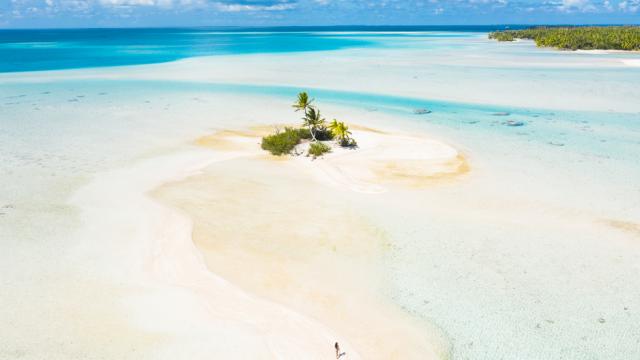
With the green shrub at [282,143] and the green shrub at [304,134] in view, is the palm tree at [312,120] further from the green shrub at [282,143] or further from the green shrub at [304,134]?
the green shrub at [282,143]

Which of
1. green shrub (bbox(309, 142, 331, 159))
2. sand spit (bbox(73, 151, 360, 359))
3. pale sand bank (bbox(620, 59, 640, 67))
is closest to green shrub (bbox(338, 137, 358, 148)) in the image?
green shrub (bbox(309, 142, 331, 159))

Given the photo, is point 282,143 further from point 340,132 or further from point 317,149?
point 340,132

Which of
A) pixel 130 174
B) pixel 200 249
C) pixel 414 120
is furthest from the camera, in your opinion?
pixel 414 120

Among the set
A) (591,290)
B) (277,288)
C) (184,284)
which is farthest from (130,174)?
(591,290)

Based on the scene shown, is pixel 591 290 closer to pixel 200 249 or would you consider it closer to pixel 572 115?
pixel 200 249

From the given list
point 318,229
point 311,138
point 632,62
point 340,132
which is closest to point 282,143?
point 311,138

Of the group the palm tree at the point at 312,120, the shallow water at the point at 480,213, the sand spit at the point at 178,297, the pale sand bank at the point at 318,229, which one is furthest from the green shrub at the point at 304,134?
the sand spit at the point at 178,297

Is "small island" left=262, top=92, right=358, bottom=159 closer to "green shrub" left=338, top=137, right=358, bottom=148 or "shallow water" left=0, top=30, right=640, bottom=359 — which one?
"green shrub" left=338, top=137, right=358, bottom=148
